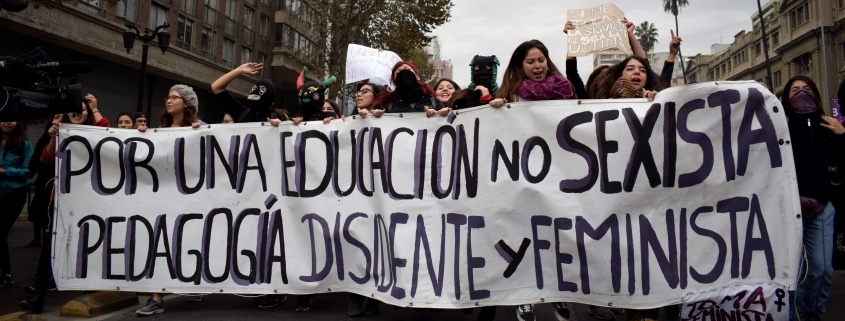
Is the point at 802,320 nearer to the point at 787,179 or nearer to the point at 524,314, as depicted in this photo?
the point at 787,179

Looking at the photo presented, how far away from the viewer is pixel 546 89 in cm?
399

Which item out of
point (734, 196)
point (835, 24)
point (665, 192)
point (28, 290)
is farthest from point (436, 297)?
point (835, 24)

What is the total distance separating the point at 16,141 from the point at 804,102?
604 centimetres

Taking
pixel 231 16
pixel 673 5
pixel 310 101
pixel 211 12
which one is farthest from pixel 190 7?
pixel 673 5

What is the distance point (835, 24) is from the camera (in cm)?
4378

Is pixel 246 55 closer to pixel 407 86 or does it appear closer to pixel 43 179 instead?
pixel 43 179

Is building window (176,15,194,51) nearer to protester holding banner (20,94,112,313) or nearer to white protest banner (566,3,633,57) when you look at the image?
protester holding banner (20,94,112,313)

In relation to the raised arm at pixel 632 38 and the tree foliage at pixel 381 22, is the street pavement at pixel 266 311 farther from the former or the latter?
the tree foliage at pixel 381 22

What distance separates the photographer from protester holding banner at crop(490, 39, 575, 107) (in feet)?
13.1

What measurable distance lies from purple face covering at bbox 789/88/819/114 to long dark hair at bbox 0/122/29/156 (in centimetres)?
590

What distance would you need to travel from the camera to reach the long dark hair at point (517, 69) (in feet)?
13.5

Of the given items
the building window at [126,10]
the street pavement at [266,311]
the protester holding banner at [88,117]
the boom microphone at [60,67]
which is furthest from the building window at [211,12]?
the boom microphone at [60,67]

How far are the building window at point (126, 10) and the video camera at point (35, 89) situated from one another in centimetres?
1988

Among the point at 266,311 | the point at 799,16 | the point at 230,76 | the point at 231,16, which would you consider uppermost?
the point at 799,16
